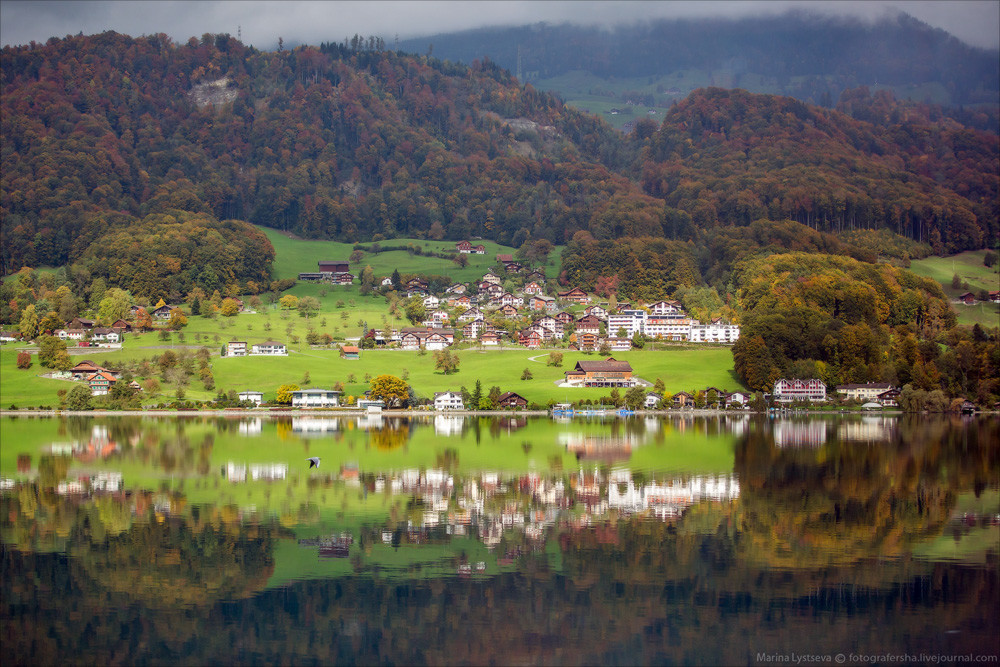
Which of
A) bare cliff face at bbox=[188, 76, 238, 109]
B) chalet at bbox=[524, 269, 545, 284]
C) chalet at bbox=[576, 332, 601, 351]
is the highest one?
bare cliff face at bbox=[188, 76, 238, 109]

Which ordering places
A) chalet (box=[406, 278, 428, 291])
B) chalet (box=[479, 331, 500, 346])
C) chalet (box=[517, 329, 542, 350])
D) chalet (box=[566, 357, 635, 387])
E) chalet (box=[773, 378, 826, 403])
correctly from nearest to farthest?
chalet (box=[773, 378, 826, 403])
chalet (box=[566, 357, 635, 387])
chalet (box=[479, 331, 500, 346])
chalet (box=[517, 329, 542, 350])
chalet (box=[406, 278, 428, 291])

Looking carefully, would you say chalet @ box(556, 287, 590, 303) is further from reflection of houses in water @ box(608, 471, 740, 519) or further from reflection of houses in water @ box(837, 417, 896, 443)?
reflection of houses in water @ box(608, 471, 740, 519)

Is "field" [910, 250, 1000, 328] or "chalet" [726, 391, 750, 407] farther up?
"field" [910, 250, 1000, 328]

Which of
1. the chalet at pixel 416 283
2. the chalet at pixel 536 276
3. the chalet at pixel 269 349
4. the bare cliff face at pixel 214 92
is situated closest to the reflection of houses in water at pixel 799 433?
the chalet at pixel 269 349

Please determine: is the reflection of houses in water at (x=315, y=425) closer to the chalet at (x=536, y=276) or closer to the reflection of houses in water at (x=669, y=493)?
the reflection of houses in water at (x=669, y=493)

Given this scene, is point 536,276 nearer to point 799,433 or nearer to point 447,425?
point 447,425

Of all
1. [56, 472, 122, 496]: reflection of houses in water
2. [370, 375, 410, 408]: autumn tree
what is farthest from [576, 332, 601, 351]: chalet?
[56, 472, 122, 496]: reflection of houses in water

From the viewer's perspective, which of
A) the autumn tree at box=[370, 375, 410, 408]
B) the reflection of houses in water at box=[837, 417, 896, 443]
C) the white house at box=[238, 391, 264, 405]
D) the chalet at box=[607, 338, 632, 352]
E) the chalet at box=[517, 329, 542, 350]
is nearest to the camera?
the reflection of houses in water at box=[837, 417, 896, 443]
